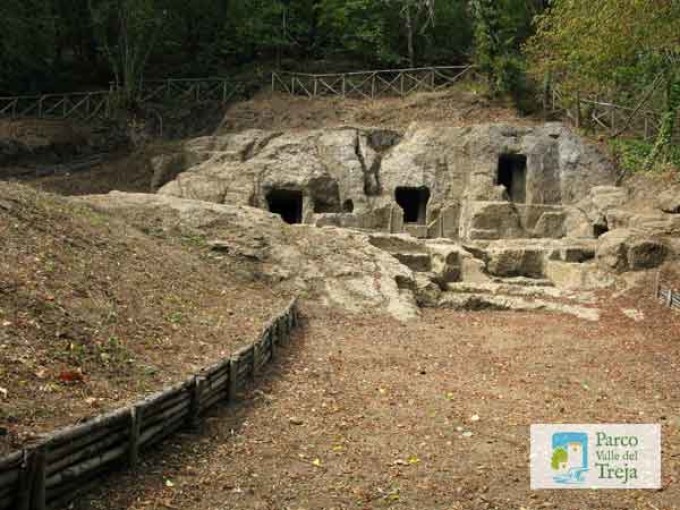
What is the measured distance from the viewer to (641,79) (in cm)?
2844

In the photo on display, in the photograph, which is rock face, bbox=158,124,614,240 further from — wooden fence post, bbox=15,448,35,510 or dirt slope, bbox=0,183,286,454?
wooden fence post, bbox=15,448,35,510

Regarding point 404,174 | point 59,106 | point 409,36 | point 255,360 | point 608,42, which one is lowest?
point 255,360

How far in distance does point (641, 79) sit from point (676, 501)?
26.6m

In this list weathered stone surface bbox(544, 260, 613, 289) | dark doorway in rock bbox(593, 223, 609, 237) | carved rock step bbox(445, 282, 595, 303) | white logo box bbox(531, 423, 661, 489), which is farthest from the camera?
dark doorway in rock bbox(593, 223, 609, 237)

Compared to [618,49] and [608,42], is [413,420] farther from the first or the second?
[618,49]

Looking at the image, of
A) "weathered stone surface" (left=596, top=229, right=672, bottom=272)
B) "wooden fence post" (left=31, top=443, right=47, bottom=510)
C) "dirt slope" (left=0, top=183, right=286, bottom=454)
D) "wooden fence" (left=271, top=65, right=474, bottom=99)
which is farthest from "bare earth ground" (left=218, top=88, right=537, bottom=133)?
"wooden fence post" (left=31, top=443, right=47, bottom=510)

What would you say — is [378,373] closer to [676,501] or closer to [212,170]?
[676,501]

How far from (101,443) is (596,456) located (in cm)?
531

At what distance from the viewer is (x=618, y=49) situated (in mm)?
21656

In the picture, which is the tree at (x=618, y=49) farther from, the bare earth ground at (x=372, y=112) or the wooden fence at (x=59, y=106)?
the wooden fence at (x=59, y=106)

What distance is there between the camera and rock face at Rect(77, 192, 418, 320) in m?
16.6

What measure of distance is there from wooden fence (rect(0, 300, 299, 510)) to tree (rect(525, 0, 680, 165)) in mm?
17297

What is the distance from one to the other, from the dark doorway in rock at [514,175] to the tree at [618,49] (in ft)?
12.3

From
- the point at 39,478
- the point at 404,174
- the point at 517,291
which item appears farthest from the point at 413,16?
the point at 39,478
